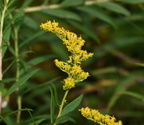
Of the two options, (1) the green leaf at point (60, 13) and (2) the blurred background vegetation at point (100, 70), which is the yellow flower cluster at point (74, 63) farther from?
(2) the blurred background vegetation at point (100, 70)

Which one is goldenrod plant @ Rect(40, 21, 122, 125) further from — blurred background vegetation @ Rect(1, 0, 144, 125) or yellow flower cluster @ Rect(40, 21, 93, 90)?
blurred background vegetation @ Rect(1, 0, 144, 125)

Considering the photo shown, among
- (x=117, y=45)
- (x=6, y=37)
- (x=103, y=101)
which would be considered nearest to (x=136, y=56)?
(x=117, y=45)

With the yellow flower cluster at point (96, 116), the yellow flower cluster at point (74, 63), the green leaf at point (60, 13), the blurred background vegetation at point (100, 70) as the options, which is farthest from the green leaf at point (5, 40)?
the blurred background vegetation at point (100, 70)

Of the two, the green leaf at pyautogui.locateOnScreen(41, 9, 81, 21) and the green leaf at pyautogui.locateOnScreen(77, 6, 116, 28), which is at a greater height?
the green leaf at pyautogui.locateOnScreen(77, 6, 116, 28)

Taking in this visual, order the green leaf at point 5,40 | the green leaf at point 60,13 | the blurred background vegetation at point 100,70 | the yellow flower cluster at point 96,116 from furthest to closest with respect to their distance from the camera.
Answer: the blurred background vegetation at point 100,70, the green leaf at point 60,13, the green leaf at point 5,40, the yellow flower cluster at point 96,116

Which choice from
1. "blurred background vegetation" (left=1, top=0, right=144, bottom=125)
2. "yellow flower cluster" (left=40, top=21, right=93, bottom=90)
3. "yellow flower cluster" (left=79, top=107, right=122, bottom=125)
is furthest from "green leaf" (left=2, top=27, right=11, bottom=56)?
"blurred background vegetation" (left=1, top=0, right=144, bottom=125)

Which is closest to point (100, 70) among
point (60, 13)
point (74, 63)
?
point (60, 13)

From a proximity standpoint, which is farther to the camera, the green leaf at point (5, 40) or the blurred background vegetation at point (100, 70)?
the blurred background vegetation at point (100, 70)

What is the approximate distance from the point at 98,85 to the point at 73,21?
0.96m

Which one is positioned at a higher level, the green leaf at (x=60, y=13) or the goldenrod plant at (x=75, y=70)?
the green leaf at (x=60, y=13)

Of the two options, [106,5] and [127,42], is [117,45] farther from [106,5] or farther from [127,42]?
[106,5]

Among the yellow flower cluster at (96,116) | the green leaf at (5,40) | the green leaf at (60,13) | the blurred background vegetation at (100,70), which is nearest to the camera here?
the yellow flower cluster at (96,116)

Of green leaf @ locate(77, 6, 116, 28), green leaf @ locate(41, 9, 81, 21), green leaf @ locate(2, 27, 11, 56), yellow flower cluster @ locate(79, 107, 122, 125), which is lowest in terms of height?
yellow flower cluster @ locate(79, 107, 122, 125)

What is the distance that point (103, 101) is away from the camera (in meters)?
2.78
